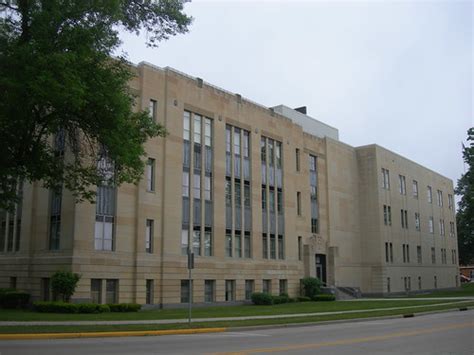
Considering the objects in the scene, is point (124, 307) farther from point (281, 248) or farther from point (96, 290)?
point (281, 248)

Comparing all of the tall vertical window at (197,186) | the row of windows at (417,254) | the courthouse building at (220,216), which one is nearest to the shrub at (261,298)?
the courthouse building at (220,216)

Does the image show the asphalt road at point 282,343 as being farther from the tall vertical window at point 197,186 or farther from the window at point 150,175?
the tall vertical window at point 197,186

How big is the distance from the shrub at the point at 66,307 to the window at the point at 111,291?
3053 mm

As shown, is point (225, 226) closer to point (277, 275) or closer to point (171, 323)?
point (277, 275)

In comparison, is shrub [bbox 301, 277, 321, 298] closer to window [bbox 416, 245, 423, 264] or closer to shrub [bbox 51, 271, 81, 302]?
shrub [bbox 51, 271, 81, 302]

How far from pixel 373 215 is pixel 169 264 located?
100ft

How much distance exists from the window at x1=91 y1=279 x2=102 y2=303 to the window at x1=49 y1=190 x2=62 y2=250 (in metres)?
2.95

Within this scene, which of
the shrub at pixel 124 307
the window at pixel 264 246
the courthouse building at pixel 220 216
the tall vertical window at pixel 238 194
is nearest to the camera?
the shrub at pixel 124 307

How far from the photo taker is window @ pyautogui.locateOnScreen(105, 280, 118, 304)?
32.0 m

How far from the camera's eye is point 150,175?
116 feet

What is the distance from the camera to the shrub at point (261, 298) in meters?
40.1

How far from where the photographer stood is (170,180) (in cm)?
3619

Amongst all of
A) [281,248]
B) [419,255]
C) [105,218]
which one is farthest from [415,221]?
[105,218]

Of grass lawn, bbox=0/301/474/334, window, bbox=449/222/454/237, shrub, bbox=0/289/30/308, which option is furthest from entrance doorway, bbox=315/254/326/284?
window, bbox=449/222/454/237
